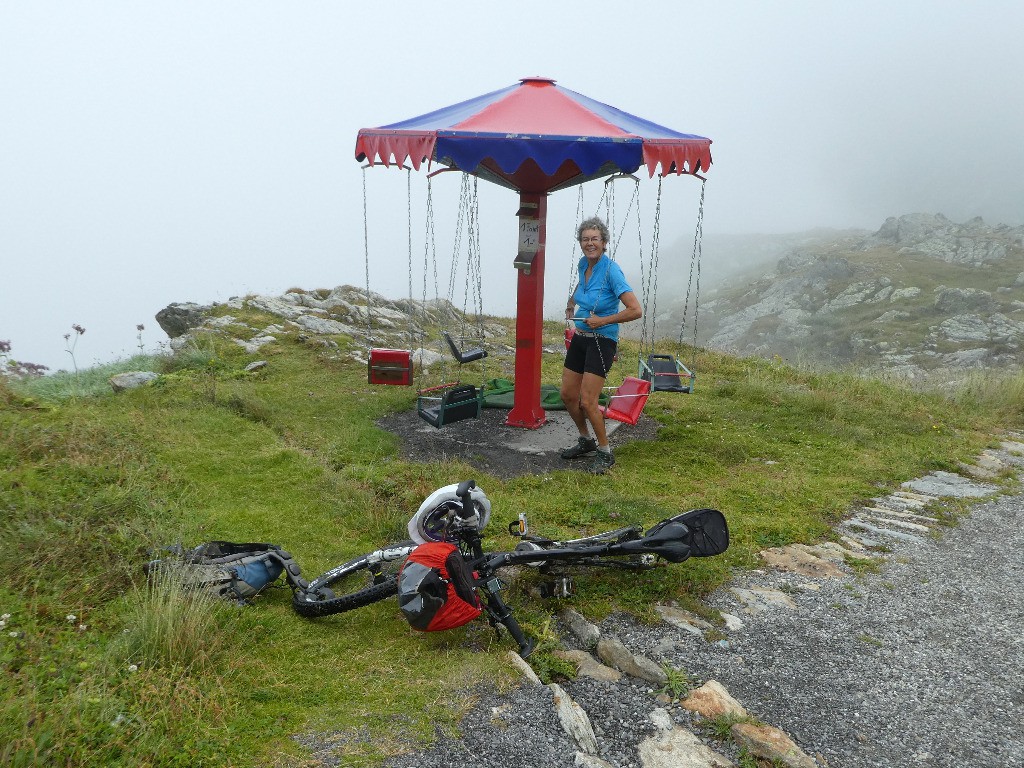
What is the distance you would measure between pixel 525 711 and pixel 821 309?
8454 centimetres

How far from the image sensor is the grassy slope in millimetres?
2992

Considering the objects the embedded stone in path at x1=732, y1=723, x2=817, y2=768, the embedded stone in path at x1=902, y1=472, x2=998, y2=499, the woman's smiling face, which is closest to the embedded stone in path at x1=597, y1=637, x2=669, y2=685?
the embedded stone in path at x1=732, y1=723, x2=817, y2=768

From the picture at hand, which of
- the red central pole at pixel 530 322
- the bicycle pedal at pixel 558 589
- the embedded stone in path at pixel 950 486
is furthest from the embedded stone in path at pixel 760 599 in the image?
the red central pole at pixel 530 322

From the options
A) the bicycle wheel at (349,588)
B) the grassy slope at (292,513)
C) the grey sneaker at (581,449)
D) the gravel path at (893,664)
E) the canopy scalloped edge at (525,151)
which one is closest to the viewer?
the grassy slope at (292,513)

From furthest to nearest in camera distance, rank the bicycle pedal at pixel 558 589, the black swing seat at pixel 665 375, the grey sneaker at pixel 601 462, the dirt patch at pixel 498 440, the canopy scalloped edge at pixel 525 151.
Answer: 1. the black swing seat at pixel 665 375
2. the dirt patch at pixel 498 440
3. the grey sneaker at pixel 601 462
4. the canopy scalloped edge at pixel 525 151
5. the bicycle pedal at pixel 558 589

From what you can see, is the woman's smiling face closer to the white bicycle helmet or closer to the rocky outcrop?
the white bicycle helmet

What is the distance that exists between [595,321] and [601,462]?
5.04ft

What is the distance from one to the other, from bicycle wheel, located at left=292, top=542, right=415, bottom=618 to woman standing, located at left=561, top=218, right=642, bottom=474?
310 centimetres

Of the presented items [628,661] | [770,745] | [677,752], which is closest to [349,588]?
[628,661]

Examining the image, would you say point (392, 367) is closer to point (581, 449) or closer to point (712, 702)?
point (581, 449)

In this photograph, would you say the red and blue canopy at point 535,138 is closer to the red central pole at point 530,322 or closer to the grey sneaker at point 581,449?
the red central pole at point 530,322

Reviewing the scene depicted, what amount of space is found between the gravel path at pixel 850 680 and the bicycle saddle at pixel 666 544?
439mm

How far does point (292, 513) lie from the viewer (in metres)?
5.64

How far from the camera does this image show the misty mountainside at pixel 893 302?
5622 cm
